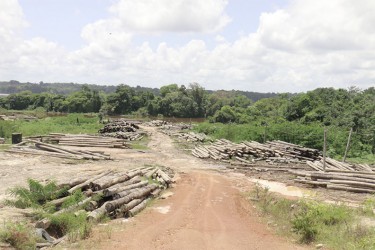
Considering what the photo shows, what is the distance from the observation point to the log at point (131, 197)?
10977 mm

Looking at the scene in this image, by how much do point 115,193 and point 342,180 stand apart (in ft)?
32.4

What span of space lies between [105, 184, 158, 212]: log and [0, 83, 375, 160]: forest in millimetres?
13509

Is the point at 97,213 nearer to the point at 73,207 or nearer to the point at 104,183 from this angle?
the point at 73,207

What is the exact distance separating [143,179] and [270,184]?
6.02 meters

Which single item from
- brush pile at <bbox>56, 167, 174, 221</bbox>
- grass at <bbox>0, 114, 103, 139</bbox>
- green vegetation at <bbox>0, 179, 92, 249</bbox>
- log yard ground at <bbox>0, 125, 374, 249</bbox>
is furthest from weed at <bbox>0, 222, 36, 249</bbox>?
grass at <bbox>0, 114, 103, 139</bbox>

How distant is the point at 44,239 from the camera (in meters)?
8.61

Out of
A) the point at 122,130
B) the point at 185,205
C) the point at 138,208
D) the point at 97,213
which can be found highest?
the point at 97,213

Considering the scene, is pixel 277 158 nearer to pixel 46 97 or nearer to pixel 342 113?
pixel 342 113

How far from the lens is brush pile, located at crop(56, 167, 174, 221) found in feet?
36.0

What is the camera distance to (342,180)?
15.3m

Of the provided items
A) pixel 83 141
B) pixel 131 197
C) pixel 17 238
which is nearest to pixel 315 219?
pixel 131 197

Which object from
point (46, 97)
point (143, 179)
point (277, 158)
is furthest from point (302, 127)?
point (46, 97)

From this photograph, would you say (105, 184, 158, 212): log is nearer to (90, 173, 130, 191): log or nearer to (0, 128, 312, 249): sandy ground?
(0, 128, 312, 249): sandy ground

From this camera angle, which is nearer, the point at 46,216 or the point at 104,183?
the point at 46,216
